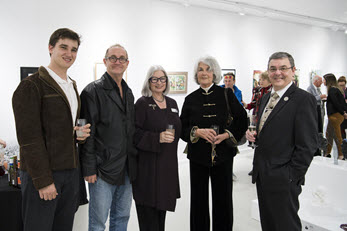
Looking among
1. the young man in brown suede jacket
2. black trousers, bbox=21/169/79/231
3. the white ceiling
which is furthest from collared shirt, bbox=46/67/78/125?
the white ceiling

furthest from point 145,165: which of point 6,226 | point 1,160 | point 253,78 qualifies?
point 253,78

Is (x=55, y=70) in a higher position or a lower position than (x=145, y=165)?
higher

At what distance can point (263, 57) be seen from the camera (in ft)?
28.8

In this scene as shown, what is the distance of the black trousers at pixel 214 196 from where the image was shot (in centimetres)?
296

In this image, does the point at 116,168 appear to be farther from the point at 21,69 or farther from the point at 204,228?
the point at 21,69

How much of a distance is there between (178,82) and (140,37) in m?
1.47

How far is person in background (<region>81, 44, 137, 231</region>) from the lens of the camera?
2.33m

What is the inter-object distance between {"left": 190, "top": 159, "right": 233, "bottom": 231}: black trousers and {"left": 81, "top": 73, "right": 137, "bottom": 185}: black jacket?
93 centimetres

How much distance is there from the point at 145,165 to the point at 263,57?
23.8ft

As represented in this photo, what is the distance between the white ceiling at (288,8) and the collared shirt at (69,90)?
5107 mm

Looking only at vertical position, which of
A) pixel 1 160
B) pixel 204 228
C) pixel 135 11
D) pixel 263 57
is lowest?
pixel 204 228

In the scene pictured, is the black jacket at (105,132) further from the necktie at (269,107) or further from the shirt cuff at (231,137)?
the necktie at (269,107)

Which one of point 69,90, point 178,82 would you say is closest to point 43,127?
point 69,90

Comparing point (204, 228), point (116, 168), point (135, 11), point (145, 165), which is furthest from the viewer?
point (135, 11)
